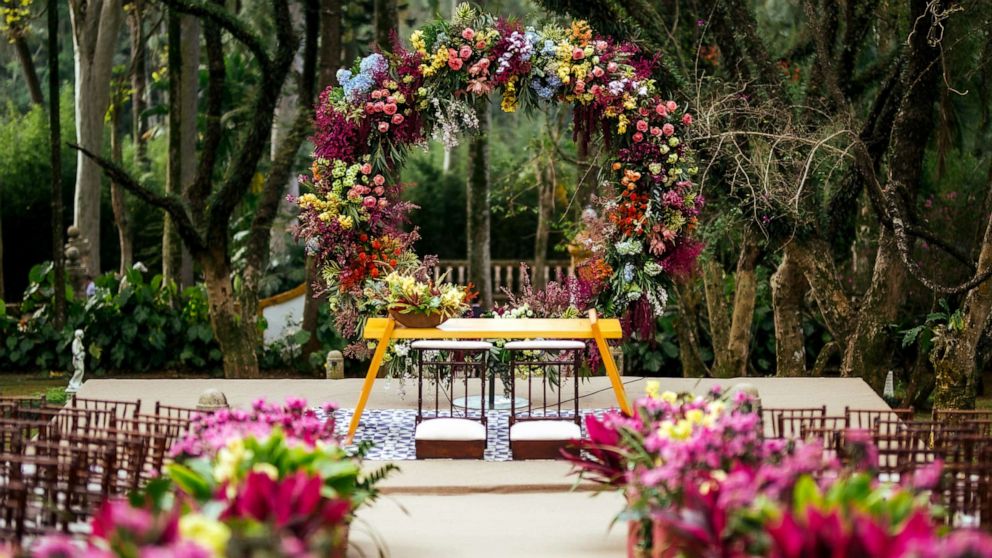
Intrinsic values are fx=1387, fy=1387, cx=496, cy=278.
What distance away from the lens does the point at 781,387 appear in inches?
457

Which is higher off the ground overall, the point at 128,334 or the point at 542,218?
the point at 542,218

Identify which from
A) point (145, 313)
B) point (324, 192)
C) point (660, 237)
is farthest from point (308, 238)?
point (145, 313)

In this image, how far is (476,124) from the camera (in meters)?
11.0

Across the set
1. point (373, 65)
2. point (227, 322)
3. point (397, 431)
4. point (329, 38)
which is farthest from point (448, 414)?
point (329, 38)

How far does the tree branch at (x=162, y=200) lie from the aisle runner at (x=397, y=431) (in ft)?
12.3

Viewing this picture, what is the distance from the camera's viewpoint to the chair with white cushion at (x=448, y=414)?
359 inches

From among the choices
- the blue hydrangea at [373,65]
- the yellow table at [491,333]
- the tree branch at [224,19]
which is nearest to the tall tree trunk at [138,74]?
the tree branch at [224,19]

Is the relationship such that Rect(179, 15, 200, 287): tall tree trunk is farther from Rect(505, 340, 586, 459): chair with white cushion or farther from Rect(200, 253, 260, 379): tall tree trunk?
Rect(505, 340, 586, 459): chair with white cushion

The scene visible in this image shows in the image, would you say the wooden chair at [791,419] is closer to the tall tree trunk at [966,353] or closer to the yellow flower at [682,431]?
the yellow flower at [682,431]

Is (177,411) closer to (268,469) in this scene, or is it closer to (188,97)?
(268,469)

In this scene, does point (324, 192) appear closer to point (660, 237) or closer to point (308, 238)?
point (308, 238)

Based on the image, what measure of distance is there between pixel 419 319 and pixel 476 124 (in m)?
2.26

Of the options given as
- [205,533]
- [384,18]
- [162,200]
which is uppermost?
[384,18]

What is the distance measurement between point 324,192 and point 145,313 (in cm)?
548
